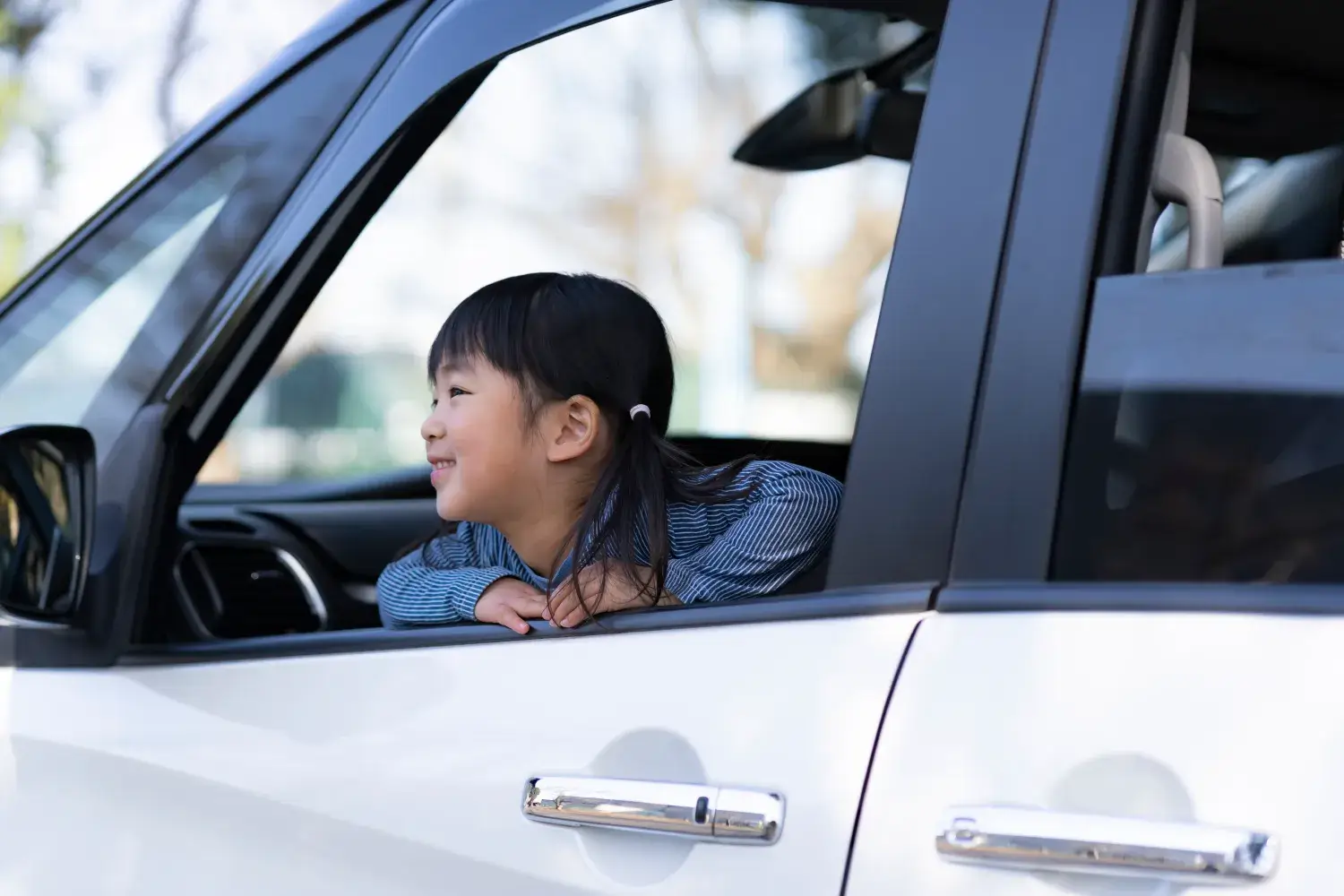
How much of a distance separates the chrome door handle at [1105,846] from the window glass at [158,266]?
37.0 inches

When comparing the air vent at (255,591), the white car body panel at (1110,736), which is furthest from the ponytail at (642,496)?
the air vent at (255,591)

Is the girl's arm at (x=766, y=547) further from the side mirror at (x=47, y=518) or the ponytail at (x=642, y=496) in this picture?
the side mirror at (x=47, y=518)

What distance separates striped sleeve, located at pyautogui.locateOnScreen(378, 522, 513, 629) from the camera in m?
1.49

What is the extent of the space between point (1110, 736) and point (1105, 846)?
0.07 m

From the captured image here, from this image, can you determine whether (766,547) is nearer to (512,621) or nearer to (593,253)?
(512,621)

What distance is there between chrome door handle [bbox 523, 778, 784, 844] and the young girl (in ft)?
0.88

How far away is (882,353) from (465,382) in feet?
1.92

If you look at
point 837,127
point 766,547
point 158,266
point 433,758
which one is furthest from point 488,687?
point 837,127

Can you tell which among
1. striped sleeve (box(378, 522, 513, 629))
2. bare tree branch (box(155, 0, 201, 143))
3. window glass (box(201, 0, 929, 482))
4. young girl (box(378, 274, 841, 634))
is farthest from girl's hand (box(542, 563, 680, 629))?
bare tree branch (box(155, 0, 201, 143))

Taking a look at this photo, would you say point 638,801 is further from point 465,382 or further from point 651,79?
point 651,79

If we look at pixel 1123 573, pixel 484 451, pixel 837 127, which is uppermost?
pixel 837 127

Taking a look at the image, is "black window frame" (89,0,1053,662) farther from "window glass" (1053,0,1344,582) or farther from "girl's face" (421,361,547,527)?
"girl's face" (421,361,547,527)

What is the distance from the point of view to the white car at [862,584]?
3.28 ft

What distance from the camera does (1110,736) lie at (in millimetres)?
989
